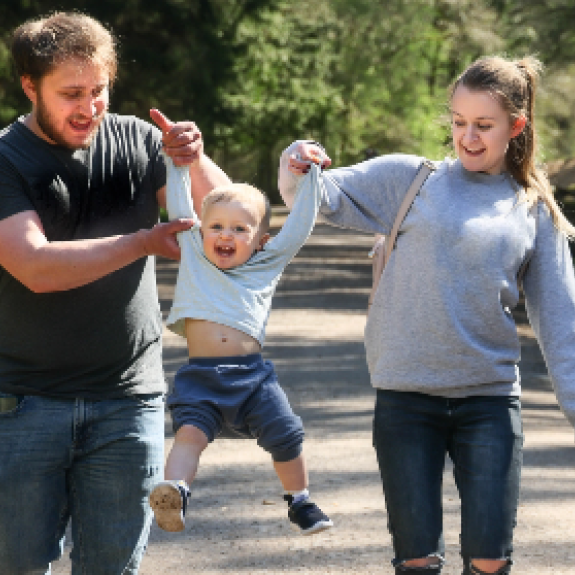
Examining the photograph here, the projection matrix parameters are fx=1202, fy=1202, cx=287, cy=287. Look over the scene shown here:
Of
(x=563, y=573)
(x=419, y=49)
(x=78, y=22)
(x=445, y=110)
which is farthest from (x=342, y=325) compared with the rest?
(x=419, y=49)

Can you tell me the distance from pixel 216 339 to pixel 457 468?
88cm

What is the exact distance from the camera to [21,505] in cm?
354

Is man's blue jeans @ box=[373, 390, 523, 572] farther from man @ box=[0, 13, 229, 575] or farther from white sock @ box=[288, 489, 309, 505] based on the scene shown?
man @ box=[0, 13, 229, 575]

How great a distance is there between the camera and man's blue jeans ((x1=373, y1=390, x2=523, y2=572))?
3.68 metres

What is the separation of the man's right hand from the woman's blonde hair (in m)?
1.02

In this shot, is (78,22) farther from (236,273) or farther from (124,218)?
(236,273)

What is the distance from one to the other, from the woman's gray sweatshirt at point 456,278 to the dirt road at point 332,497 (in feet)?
6.57

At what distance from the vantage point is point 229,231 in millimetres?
3561

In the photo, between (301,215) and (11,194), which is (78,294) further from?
(301,215)

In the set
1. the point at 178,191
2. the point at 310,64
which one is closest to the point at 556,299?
the point at 178,191

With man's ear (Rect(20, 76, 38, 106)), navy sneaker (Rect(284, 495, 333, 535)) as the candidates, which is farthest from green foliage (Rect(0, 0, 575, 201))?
man's ear (Rect(20, 76, 38, 106))

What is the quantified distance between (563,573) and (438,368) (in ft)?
7.38

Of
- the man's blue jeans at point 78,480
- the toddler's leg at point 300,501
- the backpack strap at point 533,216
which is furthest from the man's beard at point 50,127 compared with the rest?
the backpack strap at point 533,216

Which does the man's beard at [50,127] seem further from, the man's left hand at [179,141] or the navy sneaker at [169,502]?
the navy sneaker at [169,502]
